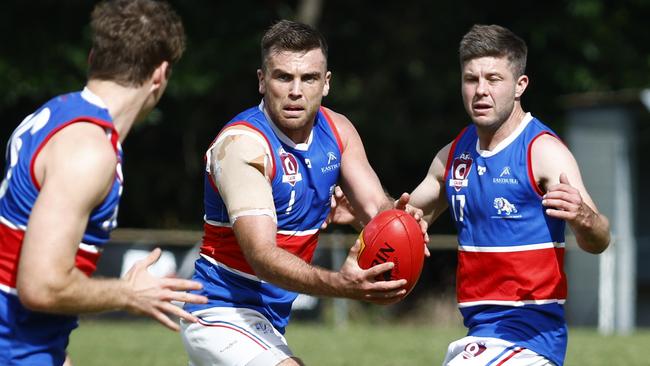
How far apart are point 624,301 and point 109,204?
47.0 feet

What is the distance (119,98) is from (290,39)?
1.40 metres

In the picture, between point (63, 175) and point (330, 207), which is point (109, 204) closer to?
point (63, 175)

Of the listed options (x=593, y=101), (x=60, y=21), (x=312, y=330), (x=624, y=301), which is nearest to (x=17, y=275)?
(x=312, y=330)

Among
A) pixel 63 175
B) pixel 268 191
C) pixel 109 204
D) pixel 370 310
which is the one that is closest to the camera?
pixel 63 175

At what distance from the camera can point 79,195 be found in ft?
13.0

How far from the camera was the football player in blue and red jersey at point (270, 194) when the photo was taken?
5.18 m

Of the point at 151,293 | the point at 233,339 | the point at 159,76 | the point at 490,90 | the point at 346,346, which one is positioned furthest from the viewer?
the point at 346,346

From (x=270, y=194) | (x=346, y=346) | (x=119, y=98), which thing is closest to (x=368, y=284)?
(x=270, y=194)

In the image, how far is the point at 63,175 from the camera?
396cm

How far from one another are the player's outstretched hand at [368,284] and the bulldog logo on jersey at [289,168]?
31.2 inches

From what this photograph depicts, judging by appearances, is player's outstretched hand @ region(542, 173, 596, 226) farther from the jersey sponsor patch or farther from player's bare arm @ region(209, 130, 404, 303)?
the jersey sponsor patch

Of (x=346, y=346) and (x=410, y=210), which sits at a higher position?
(x=410, y=210)

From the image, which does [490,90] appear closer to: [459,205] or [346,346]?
[459,205]

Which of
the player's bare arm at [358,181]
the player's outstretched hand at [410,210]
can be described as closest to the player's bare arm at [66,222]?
the player's outstretched hand at [410,210]
